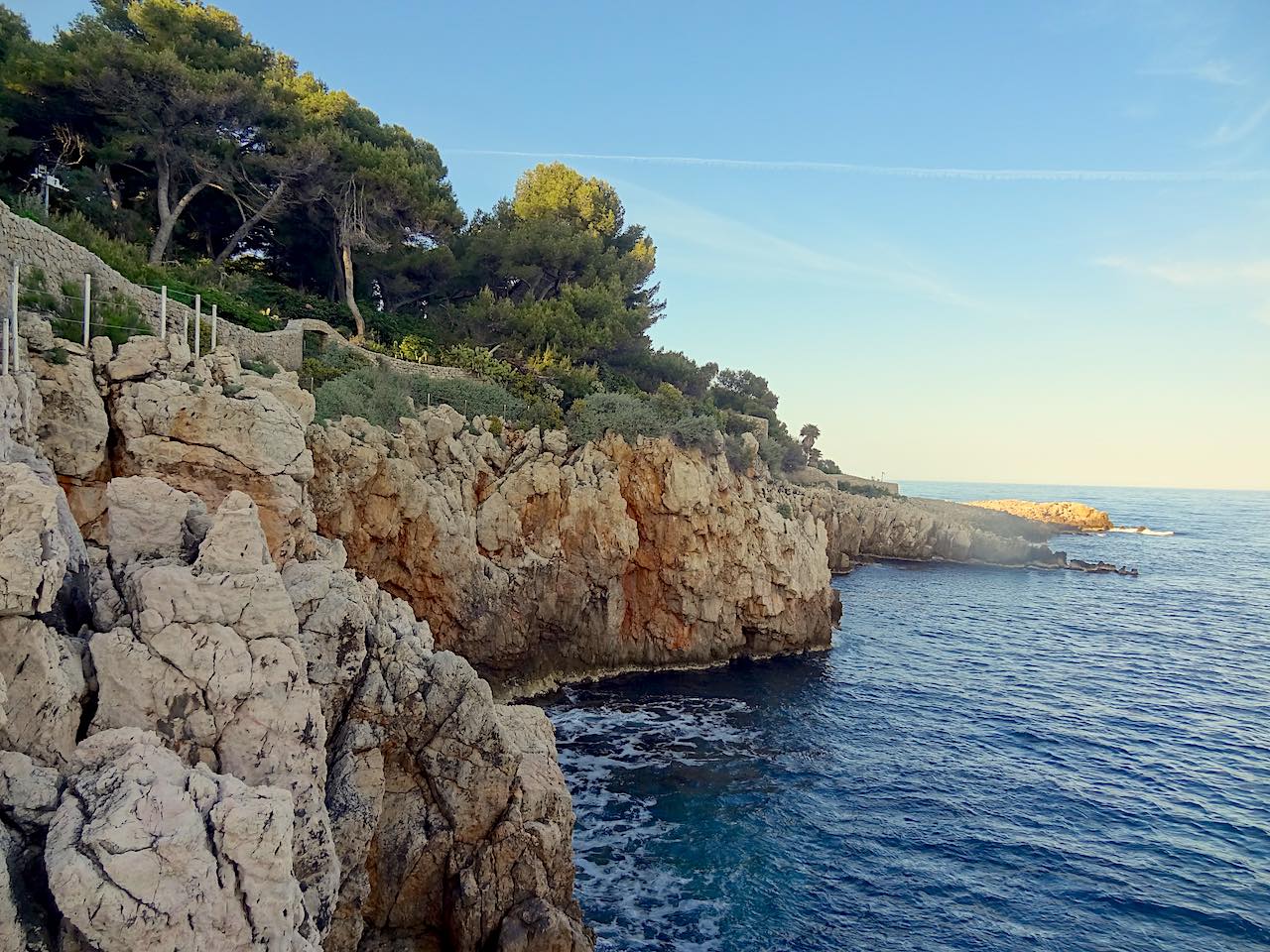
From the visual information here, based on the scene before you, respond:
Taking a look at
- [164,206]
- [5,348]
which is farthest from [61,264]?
[164,206]

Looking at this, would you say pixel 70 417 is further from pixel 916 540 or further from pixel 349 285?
pixel 916 540

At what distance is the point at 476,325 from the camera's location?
147ft

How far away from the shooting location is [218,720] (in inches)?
338

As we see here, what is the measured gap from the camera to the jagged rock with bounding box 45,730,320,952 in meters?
6.16

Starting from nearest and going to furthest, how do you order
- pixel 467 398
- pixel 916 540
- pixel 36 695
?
pixel 36 695 → pixel 467 398 → pixel 916 540

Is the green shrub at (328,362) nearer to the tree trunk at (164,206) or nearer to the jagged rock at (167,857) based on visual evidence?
the tree trunk at (164,206)

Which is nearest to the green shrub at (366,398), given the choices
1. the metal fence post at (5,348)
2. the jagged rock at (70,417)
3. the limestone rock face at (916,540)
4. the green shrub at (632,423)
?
the green shrub at (632,423)

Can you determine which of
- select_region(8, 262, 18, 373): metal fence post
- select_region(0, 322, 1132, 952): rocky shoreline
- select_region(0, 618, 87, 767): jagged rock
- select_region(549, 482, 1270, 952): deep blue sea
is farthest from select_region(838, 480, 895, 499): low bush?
select_region(0, 618, 87, 767): jagged rock

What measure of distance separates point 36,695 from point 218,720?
180cm

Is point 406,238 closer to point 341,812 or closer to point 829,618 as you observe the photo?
point 829,618

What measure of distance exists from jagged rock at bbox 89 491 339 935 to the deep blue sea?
7715 millimetres

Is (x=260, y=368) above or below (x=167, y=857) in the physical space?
above

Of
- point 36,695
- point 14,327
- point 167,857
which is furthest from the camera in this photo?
point 14,327

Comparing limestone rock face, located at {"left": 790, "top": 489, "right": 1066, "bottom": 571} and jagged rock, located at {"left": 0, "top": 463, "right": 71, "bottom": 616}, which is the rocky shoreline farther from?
limestone rock face, located at {"left": 790, "top": 489, "right": 1066, "bottom": 571}
